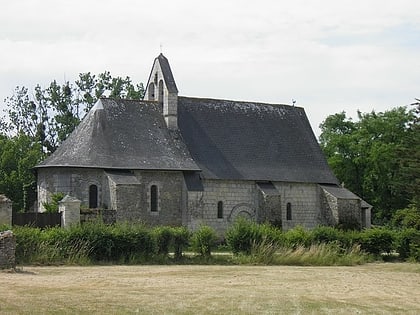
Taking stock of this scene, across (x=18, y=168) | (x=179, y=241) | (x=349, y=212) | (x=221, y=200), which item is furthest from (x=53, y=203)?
(x=349, y=212)

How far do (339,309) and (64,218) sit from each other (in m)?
19.7

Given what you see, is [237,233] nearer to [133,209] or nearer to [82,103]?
[133,209]

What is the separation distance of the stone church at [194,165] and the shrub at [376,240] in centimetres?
1005

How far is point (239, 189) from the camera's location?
45500 millimetres

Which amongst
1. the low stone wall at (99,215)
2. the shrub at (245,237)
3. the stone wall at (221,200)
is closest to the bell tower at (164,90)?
the stone wall at (221,200)

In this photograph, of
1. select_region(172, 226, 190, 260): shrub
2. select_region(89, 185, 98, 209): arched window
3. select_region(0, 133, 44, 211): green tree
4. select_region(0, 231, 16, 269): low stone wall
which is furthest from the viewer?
select_region(0, 133, 44, 211): green tree

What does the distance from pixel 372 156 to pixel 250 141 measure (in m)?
14.3

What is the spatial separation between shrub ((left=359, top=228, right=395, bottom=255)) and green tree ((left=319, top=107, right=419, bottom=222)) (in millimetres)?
22254

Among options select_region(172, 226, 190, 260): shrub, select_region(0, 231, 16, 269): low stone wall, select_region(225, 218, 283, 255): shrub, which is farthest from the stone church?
select_region(0, 231, 16, 269): low stone wall

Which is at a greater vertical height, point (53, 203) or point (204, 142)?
point (204, 142)

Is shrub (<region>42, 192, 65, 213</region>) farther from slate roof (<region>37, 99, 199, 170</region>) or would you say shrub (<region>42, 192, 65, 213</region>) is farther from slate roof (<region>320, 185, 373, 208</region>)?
slate roof (<region>320, 185, 373, 208</region>)

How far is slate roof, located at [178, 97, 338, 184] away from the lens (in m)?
45.4

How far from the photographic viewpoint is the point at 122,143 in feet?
141

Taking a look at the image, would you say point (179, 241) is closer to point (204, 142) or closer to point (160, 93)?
point (204, 142)
